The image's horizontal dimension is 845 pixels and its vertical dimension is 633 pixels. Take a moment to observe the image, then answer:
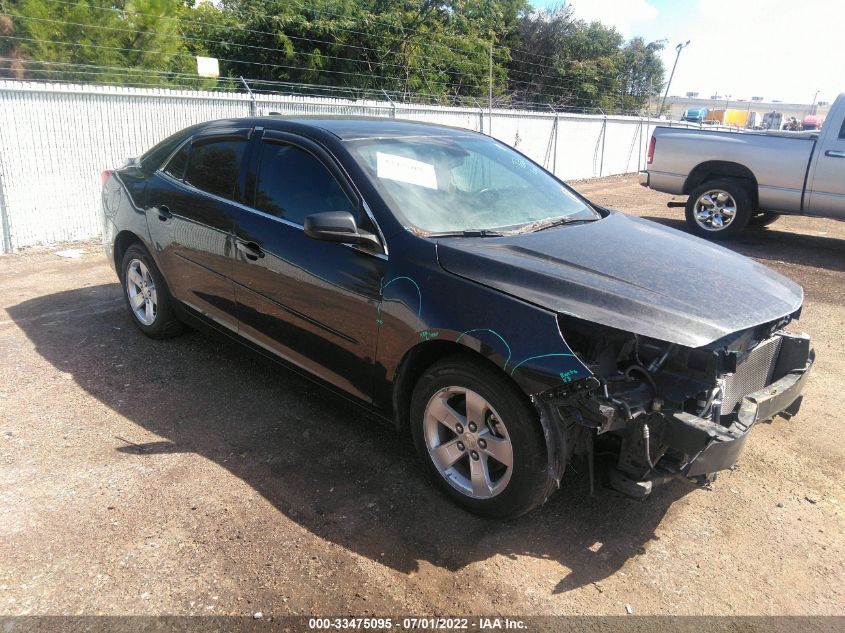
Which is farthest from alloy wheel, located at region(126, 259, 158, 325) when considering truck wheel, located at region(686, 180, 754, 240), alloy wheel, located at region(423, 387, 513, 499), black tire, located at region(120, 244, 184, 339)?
truck wheel, located at region(686, 180, 754, 240)

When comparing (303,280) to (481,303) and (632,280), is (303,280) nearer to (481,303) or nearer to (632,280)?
(481,303)

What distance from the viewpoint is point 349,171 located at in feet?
11.5

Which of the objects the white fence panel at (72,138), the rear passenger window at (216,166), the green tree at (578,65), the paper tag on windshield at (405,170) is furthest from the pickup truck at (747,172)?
the green tree at (578,65)

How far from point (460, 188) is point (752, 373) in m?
1.82

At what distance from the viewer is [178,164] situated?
476cm

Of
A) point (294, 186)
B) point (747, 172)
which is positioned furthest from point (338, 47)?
point (294, 186)

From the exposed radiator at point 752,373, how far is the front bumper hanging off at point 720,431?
0.05 metres

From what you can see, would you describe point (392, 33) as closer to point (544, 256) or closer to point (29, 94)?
point (29, 94)

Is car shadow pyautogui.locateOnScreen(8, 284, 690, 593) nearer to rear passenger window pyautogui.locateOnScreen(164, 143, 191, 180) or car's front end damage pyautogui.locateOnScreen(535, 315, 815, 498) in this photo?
car's front end damage pyautogui.locateOnScreen(535, 315, 815, 498)

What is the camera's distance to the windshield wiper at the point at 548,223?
3594mm

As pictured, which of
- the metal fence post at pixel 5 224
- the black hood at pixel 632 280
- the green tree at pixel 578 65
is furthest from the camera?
the green tree at pixel 578 65

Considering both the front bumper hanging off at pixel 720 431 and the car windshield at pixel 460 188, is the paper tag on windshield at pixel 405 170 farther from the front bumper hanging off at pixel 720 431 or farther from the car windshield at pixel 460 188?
the front bumper hanging off at pixel 720 431

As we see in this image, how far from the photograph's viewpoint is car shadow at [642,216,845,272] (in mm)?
8680

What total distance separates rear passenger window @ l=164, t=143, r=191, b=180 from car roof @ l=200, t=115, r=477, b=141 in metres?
0.44
